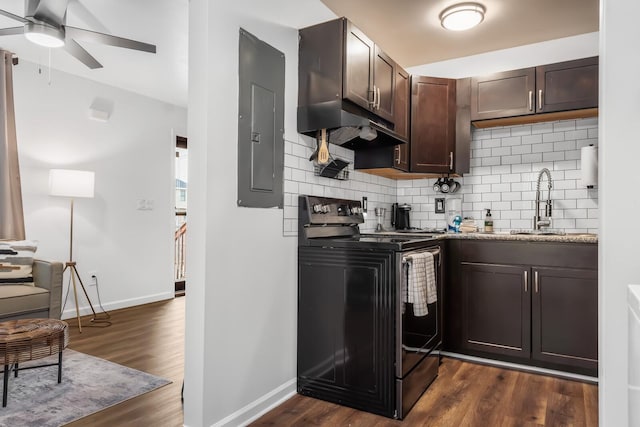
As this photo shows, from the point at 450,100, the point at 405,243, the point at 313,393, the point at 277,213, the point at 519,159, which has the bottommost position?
the point at 313,393

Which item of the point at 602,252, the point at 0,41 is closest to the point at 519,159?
the point at 602,252

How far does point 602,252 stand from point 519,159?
220 cm

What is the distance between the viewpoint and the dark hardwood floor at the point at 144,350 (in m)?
2.14

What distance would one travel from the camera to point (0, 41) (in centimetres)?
351

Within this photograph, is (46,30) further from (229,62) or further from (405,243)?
(405,243)

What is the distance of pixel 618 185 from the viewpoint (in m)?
1.46

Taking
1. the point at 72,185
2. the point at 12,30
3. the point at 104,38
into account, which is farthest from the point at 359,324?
the point at 72,185

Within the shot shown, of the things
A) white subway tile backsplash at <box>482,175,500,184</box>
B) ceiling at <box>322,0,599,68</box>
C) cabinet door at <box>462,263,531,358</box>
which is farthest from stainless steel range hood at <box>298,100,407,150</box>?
white subway tile backsplash at <box>482,175,500,184</box>

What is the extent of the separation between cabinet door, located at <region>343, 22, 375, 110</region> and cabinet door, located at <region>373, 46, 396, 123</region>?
81mm

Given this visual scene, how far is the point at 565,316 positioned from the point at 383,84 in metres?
2.01

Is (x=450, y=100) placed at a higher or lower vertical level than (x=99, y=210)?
higher

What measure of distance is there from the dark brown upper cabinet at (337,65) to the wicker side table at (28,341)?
79.6 inches

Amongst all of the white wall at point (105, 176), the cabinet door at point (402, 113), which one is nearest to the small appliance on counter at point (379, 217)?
the cabinet door at point (402, 113)

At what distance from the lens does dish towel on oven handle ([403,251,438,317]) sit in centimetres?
219
